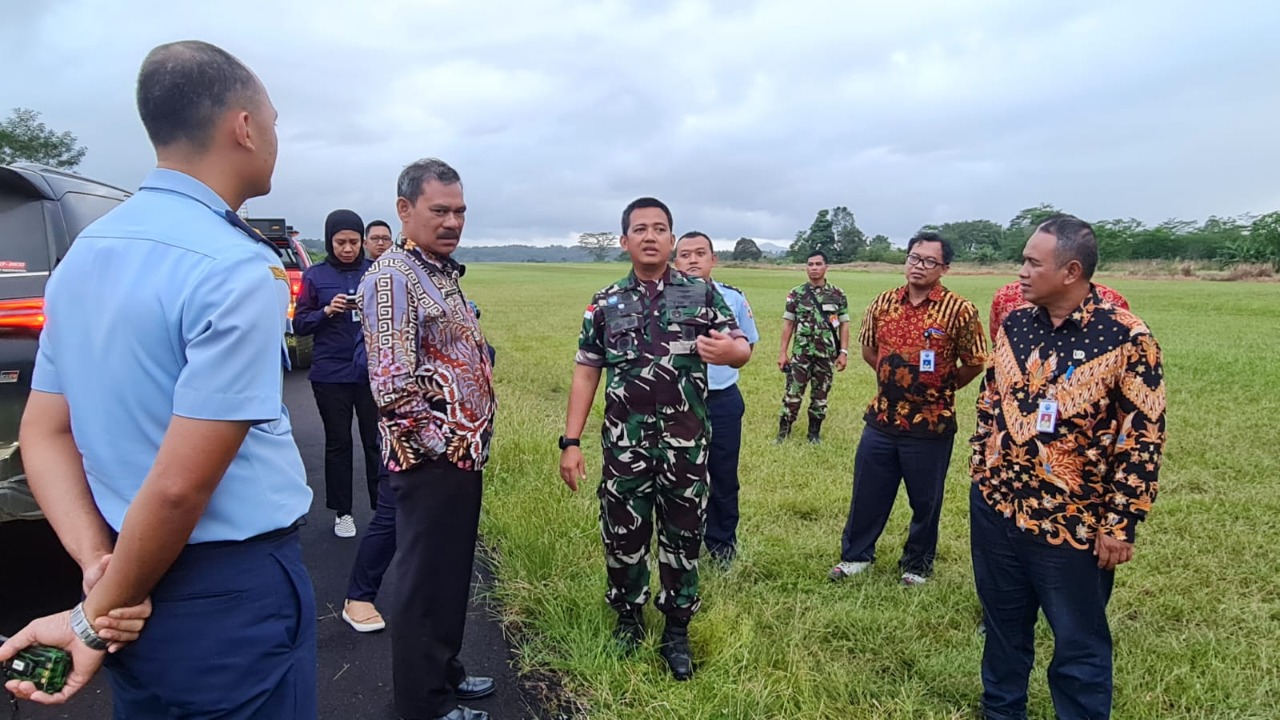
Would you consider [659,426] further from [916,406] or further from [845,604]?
[916,406]

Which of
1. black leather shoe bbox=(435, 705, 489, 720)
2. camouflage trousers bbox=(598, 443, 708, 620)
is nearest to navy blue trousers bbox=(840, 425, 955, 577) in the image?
camouflage trousers bbox=(598, 443, 708, 620)

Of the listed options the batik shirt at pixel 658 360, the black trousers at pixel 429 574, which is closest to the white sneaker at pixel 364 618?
the black trousers at pixel 429 574

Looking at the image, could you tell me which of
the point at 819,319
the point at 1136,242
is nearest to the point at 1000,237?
the point at 1136,242

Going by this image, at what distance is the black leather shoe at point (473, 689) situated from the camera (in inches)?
107

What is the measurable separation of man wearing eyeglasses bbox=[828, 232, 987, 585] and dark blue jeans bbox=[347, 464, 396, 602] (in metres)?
2.34

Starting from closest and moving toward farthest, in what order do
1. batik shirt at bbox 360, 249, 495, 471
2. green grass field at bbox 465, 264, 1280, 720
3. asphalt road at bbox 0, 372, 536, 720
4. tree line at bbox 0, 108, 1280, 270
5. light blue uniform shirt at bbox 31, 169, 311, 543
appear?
light blue uniform shirt at bbox 31, 169, 311, 543, batik shirt at bbox 360, 249, 495, 471, asphalt road at bbox 0, 372, 536, 720, green grass field at bbox 465, 264, 1280, 720, tree line at bbox 0, 108, 1280, 270

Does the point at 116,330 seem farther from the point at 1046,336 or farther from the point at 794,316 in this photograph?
the point at 794,316

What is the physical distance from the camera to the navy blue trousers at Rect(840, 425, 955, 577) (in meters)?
3.85

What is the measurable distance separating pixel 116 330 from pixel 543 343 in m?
12.9

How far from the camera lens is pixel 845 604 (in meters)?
3.54

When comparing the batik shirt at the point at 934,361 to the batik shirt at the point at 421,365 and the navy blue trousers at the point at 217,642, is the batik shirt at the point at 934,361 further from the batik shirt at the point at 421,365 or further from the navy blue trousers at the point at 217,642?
the navy blue trousers at the point at 217,642

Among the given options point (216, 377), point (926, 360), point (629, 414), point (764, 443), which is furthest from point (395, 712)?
point (764, 443)

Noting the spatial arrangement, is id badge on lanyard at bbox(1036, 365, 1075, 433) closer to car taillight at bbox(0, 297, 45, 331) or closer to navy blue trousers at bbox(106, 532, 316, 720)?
navy blue trousers at bbox(106, 532, 316, 720)

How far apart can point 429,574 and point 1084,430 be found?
2298 mm
